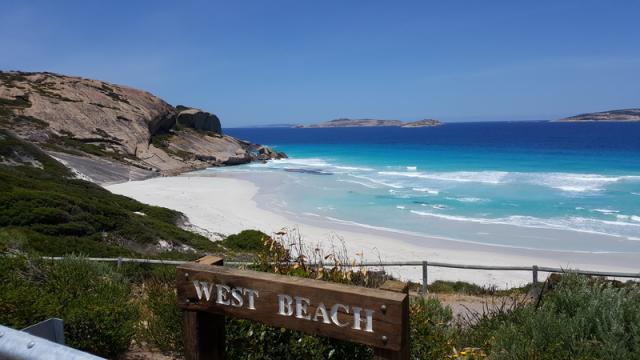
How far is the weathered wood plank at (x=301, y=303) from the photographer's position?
2551mm

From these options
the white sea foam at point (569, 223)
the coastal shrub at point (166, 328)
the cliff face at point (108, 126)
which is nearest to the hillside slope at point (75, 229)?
the coastal shrub at point (166, 328)

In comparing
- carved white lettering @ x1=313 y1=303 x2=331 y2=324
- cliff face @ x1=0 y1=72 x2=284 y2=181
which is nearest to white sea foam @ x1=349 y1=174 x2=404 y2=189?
cliff face @ x1=0 y1=72 x2=284 y2=181

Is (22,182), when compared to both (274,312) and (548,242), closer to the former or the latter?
(274,312)

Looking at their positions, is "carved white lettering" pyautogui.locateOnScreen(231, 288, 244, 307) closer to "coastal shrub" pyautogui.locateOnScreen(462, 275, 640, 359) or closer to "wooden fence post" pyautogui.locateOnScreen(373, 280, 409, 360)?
"wooden fence post" pyautogui.locateOnScreen(373, 280, 409, 360)

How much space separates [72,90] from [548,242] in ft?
177

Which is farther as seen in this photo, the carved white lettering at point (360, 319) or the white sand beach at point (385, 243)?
the white sand beach at point (385, 243)

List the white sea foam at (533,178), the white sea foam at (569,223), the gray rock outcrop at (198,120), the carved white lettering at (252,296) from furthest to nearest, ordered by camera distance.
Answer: the gray rock outcrop at (198,120)
the white sea foam at (533,178)
the white sea foam at (569,223)
the carved white lettering at (252,296)

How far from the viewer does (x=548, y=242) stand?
864 inches

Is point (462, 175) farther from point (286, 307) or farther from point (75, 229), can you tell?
point (286, 307)

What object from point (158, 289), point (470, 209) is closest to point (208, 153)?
point (470, 209)

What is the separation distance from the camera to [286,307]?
2.80 m

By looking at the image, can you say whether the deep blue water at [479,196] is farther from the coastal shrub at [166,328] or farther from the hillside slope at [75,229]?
the coastal shrub at [166,328]

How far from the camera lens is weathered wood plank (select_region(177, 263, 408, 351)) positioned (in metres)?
2.55

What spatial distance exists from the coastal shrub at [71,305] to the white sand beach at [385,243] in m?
7.80
